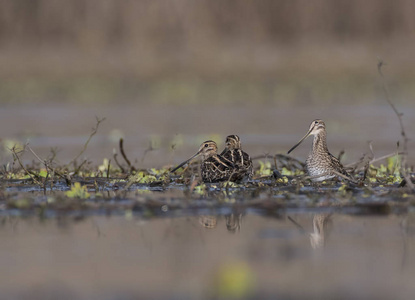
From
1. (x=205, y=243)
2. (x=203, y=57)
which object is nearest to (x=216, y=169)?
(x=205, y=243)

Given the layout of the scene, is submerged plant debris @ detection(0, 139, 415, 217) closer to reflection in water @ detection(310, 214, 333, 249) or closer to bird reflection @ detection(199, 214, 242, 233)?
bird reflection @ detection(199, 214, 242, 233)

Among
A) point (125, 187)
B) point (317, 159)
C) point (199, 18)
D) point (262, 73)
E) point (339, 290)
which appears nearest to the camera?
point (339, 290)

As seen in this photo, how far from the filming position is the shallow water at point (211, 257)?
19.0 ft

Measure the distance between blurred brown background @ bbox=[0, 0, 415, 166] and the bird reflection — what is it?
14799 millimetres

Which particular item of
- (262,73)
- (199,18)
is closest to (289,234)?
(262,73)

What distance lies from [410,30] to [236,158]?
82.1 feet

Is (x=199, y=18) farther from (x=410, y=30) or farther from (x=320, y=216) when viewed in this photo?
(x=320, y=216)

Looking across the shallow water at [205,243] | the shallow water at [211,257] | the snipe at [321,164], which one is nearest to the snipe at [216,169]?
the shallow water at [205,243]

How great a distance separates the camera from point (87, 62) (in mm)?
33250

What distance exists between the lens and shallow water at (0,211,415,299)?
5797 millimetres

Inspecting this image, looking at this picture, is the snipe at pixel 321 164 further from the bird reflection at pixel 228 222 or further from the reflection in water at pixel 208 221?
the reflection in water at pixel 208 221

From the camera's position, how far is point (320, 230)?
7598 mm

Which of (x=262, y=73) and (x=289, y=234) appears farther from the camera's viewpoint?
(x=262, y=73)

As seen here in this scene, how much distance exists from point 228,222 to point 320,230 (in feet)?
2.68
